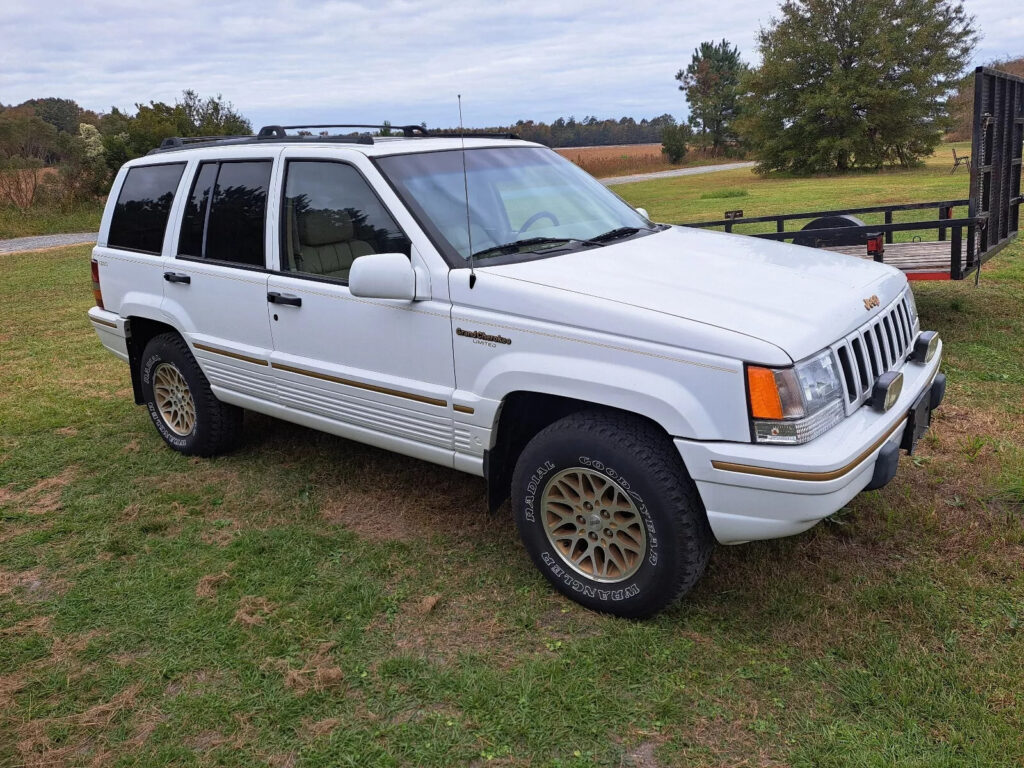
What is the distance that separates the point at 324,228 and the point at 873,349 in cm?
265

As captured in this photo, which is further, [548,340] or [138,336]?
[138,336]

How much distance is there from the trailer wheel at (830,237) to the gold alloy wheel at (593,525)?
3.97 meters

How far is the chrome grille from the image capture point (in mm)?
3178

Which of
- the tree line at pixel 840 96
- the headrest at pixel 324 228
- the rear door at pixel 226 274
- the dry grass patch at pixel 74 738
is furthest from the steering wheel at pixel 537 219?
the tree line at pixel 840 96

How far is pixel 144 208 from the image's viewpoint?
5285 mm

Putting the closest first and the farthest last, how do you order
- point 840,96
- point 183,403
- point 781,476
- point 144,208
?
point 781,476 → point 144,208 → point 183,403 → point 840,96

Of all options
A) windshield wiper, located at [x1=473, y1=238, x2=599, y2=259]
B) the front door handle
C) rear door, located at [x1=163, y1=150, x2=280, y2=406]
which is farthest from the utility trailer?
rear door, located at [x1=163, y1=150, x2=280, y2=406]

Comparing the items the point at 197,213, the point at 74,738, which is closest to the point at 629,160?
the point at 197,213

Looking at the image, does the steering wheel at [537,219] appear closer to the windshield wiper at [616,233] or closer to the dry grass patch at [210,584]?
the windshield wiper at [616,233]

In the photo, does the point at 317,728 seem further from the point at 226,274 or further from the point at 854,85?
the point at 854,85

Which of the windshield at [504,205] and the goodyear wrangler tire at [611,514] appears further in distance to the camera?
the windshield at [504,205]

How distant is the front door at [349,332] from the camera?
12.3ft

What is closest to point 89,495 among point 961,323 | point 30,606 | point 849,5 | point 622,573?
point 30,606

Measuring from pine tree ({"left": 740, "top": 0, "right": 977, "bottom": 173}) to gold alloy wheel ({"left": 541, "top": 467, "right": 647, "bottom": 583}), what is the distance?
37273mm
